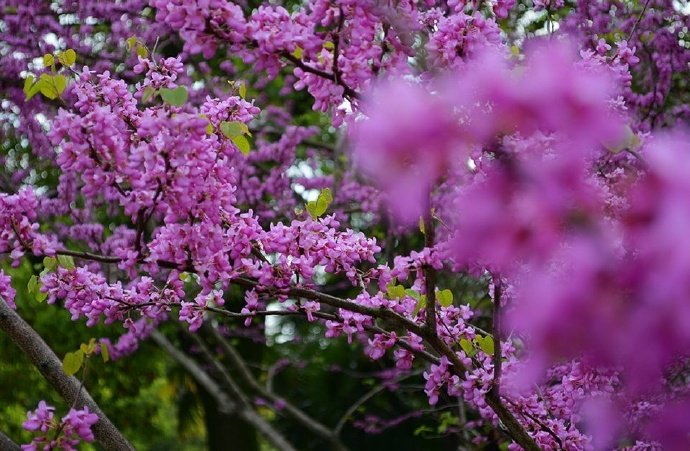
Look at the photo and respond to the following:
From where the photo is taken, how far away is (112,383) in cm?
1079

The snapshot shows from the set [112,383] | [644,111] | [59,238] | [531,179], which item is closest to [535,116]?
[531,179]

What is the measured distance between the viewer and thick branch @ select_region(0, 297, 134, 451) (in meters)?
2.77

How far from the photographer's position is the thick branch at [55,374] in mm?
2771

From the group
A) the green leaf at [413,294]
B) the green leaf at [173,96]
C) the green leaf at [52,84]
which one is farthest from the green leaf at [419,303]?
the green leaf at [52,84]

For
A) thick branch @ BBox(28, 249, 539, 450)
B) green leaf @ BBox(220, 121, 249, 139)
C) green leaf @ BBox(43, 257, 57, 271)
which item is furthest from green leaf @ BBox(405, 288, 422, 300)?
green leaf @ BBox(43, 257, 57, 271)

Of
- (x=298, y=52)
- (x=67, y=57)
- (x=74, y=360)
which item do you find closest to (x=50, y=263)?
(x=74, y=360)

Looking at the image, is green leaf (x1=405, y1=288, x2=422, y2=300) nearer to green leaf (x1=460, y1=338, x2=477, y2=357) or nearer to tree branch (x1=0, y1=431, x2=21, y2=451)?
green leaf (x1=460, y1=338, x2=477, y2=357)

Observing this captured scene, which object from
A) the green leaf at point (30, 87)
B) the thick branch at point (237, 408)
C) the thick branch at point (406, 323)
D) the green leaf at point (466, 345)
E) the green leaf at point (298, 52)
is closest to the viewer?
the green leaf at point (298, 52)

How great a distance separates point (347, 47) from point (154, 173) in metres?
0.67

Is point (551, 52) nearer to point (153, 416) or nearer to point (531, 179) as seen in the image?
point (531, 179)

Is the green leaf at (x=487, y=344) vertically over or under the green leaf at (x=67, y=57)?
over

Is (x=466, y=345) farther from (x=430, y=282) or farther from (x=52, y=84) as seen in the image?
(x=52, y=84)

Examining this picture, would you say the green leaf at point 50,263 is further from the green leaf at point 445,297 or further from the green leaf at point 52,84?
the green leaf at point 445,297

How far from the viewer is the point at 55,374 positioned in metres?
2.81
